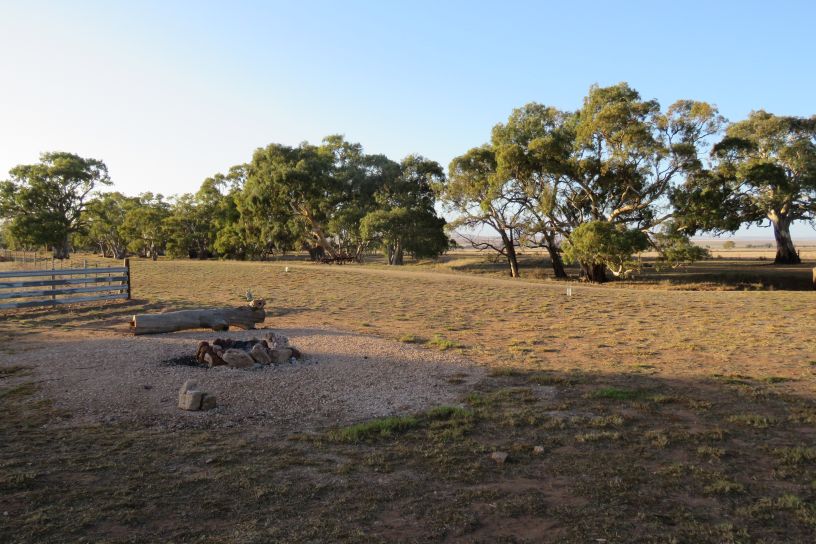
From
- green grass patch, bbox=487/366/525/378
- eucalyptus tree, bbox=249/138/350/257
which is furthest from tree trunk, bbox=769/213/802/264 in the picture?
green grass patch, bbox=487/366/525/378

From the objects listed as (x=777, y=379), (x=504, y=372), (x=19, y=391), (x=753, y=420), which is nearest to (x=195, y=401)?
(x=19, y=391)

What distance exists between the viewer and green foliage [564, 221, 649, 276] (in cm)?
2698

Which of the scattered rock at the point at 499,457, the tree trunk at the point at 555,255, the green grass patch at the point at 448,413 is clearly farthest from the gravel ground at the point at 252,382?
the tree trunk at the point at 555,255

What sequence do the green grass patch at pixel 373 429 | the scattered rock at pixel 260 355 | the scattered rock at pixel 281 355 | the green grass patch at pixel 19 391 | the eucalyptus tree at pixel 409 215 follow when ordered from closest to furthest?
1. the green grass patch at pixel 373 429
2. the green grass patch at pixel 19 391
3. the scattered rock at pixel 260 355
4. the scattered rock at pixel 281 355
5. the eucalyptus tree at pixel 409 215

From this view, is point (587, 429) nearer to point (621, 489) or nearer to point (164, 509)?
point (621, 489)

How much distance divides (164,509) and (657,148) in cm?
2848

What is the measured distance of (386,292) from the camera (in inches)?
854

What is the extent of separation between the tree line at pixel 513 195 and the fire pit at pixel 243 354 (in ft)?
70.9

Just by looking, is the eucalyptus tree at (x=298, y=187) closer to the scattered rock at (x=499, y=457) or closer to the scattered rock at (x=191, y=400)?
the scattered rock at (x=191, y=400)

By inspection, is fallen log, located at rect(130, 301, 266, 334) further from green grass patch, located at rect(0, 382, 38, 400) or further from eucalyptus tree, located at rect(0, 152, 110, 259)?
eucalyptus tree, located at rect(0, 152, 110, 259)

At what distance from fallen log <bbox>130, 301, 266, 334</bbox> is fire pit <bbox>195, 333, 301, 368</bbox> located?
8.88 feet

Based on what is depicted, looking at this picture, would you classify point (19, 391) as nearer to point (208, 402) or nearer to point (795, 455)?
point (208, 402)

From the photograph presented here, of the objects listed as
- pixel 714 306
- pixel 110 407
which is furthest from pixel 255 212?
pixel 110 407

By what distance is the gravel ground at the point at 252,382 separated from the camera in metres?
6.47
